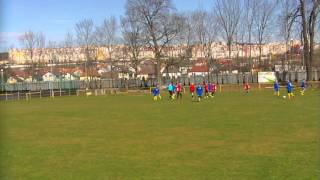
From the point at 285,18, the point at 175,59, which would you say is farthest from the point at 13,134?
the point at 175,59

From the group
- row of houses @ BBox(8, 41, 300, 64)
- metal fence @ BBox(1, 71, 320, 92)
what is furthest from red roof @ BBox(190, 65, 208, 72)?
metal fence @ BBox(1, 71, 320, 92)

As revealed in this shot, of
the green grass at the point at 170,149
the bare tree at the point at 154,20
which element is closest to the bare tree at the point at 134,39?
the bare tree at the point at 154,20

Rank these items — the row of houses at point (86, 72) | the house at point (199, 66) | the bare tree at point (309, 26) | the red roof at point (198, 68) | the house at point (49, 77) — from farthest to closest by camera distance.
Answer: the red roof at point (198, 68) → the house at point (199, 66) → the house at point (49, 77) → the row of houses at point (86, 72) → the bare tree at point (309, 26)

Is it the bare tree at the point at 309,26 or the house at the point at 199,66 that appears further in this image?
the house at the point at 199,66

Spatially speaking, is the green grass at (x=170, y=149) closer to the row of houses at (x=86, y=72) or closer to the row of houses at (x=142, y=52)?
the row of houses at (x=142, y=52)

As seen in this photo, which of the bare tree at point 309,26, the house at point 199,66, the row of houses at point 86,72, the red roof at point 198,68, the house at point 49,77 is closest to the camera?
the bare tree at point 309,26

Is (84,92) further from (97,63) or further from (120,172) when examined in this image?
(120,172)

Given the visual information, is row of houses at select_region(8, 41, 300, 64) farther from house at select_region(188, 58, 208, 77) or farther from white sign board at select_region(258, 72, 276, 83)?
white sign board at select_region(258, 72, 276, 83)

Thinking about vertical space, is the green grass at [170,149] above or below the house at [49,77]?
below

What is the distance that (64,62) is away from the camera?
106 metres

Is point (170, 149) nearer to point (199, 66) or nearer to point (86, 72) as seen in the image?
point (86, 72)

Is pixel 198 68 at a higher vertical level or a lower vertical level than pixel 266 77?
higher

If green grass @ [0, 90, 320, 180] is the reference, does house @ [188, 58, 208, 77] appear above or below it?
above

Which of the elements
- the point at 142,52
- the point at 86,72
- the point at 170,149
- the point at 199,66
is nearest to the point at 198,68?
the point at 199,66
